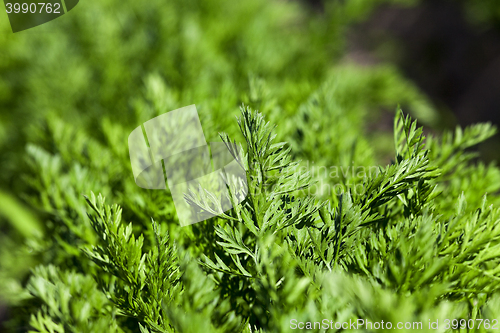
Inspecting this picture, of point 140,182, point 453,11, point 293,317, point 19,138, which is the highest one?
point 453,11

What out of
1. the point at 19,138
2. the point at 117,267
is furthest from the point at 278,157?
the point at 19,138

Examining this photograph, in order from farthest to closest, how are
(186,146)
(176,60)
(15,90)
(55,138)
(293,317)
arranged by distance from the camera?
1. (15,90)
2. (176,60)
3. (55,138)
4. (186,146)
5. (293,317)

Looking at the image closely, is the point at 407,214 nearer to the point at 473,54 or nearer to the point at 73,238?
the point at 73,238

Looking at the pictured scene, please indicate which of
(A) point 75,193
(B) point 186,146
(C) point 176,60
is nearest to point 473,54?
(C) point 176,60

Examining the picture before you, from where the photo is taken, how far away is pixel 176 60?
0.59 metres

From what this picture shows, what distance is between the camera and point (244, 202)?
25cm

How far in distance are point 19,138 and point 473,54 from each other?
205 cm

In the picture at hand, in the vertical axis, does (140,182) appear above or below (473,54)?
below

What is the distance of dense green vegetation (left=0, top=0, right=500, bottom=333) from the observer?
8.7 inches

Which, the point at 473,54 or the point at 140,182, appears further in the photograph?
the point at 473,54

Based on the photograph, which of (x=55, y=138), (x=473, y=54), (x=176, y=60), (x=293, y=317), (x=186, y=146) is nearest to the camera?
(x=293, y=317)

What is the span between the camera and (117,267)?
10.1 inches

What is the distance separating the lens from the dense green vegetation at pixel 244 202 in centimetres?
22

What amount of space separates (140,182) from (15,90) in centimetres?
60
